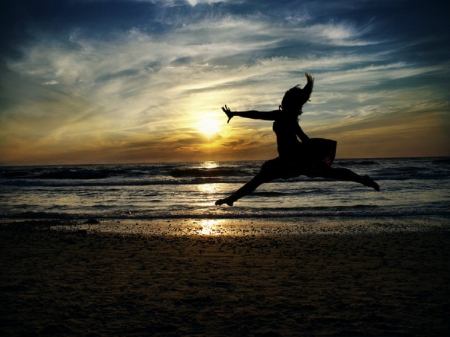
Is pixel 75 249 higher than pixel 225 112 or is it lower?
lower

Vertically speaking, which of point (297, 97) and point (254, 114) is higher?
point (297, 97)

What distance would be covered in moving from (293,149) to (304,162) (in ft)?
0.67

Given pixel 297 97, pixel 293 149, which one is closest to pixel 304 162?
pixel 293 149

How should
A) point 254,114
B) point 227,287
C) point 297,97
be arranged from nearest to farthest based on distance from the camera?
point 254,114, point 297,97, point 227,287

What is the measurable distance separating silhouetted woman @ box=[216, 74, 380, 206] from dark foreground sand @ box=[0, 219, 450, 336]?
6.68 feet

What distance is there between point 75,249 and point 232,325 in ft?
19.2

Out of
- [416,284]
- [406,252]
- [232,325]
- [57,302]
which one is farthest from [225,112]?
[406,252]

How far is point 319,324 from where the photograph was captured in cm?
482

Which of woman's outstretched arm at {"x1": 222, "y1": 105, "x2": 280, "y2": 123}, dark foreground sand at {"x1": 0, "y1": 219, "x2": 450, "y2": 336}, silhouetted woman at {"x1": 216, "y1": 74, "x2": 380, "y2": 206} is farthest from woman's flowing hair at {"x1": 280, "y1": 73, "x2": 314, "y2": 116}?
dark foreground sand at {"x1": 0, "y1": 219, "x2": 450, "y2": 336}

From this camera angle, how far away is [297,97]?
4438 mm

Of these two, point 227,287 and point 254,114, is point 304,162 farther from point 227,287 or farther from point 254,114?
point 227,287

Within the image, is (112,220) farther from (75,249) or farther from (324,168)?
(324,168)

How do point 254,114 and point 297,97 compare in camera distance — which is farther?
point 297,97

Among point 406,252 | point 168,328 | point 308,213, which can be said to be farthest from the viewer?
point 308,213
